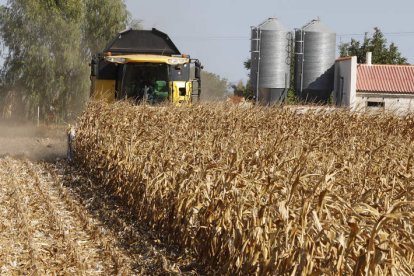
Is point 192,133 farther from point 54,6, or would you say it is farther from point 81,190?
point 54,6

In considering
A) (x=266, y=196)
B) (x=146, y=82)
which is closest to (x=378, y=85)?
(x=146, y=82)

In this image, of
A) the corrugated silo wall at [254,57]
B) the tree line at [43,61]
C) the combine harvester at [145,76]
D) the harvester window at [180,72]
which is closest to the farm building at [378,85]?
the corrugated silo wall at [254,57]

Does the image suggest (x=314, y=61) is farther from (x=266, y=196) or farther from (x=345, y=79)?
(x=266, y=196)

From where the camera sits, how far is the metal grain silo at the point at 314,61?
3912cm

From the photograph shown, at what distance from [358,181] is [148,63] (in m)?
12.0

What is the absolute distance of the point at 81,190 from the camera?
1424 cm

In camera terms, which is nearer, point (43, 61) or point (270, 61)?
point (270, 61)

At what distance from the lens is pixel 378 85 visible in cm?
4638

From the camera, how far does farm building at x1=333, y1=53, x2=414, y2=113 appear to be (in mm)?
43094

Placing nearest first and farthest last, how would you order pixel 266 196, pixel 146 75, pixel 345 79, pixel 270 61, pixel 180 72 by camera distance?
1. pixel 266 196
2. pixel 180 72
3. pixel 146 75
4. pixel 270 61
5. pixel 345 79

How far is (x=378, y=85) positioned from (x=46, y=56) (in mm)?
18002

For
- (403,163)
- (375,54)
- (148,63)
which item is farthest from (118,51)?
(375,54)

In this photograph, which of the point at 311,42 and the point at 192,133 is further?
the point at 311,42

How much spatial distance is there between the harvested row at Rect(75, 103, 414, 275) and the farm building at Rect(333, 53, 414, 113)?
27.5 meters
